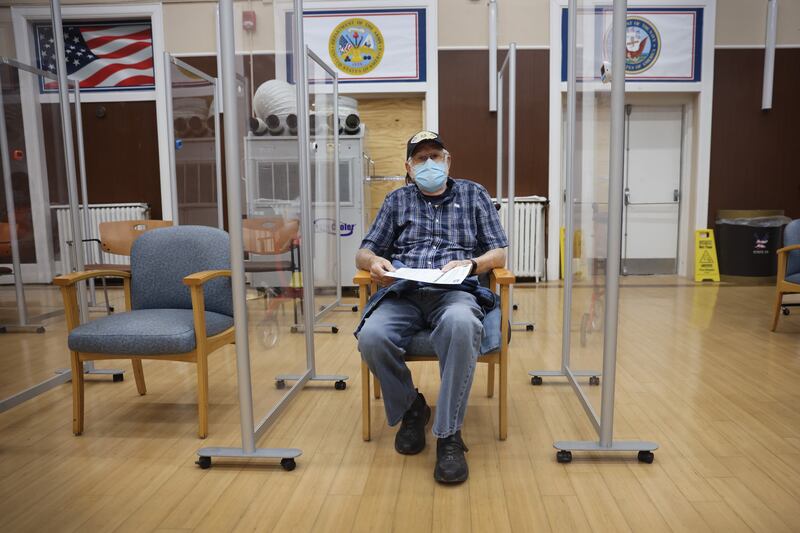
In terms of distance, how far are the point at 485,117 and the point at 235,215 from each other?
15.8 ft

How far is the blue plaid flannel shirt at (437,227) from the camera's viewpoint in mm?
2297

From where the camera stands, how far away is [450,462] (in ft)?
6.10

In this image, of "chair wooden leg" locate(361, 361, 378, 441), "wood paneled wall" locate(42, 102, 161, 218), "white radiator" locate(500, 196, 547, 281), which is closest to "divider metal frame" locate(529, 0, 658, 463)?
"chair wooden leg" locate(361, 361, 378, 441)

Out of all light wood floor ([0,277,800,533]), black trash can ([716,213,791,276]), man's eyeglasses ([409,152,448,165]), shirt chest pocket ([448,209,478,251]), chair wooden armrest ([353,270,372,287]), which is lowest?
light wood floor ([0,277,800,533])

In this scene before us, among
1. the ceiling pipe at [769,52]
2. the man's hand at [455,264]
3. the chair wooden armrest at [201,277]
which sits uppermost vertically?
the ceiling pipe at [769,52]

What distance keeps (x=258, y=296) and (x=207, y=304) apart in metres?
0.47

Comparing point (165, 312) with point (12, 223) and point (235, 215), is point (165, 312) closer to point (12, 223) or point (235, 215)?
point (235, 215)

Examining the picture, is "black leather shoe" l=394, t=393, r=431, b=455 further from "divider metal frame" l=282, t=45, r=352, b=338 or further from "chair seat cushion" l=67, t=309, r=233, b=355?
"divider metal frame" l=282, t=45, r=352, b=338

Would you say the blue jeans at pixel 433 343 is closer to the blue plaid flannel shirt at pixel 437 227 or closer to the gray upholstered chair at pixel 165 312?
the blue plaid flannel shirt at pixel 437 227

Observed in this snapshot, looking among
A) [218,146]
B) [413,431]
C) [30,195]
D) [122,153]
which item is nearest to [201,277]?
[413,431]

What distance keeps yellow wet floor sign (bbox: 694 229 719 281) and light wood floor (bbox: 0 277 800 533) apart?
310cm

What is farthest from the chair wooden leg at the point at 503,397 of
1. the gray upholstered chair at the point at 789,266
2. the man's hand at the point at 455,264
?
the gray upholstered chair at the point at 789,266

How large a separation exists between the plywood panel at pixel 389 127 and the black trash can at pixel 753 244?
361cm

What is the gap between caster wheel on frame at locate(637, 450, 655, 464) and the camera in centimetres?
196
